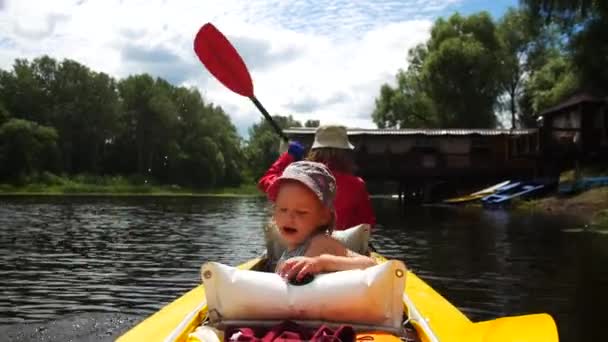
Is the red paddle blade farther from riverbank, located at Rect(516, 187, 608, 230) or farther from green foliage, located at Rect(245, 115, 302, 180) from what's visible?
green foliage, located at Rect(245, 115, 302, 180)

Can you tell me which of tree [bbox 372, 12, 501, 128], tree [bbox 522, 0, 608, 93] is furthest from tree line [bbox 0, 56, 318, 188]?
tree [bbox 522, 0, 608, 93]

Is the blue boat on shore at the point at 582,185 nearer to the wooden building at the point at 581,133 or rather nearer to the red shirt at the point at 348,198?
the wooden building at the point at 581,133

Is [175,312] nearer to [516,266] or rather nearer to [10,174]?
[516,266]

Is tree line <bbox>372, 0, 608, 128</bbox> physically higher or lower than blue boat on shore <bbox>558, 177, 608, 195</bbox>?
higher

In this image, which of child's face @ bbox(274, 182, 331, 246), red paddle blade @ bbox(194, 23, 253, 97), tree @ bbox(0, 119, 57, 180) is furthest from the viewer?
tree @ bbox(0, 119, 57, 180)

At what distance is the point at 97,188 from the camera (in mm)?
58312

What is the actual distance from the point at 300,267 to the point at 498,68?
47.2 m

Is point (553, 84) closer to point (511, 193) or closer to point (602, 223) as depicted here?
point (511, 193)

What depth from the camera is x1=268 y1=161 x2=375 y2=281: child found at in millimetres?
3273

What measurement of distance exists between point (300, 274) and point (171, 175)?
210ft

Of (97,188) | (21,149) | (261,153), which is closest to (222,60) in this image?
(21,149)

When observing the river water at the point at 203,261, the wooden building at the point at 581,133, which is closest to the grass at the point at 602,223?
the river water at the point at 203,261

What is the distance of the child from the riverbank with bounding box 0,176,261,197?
168 feet

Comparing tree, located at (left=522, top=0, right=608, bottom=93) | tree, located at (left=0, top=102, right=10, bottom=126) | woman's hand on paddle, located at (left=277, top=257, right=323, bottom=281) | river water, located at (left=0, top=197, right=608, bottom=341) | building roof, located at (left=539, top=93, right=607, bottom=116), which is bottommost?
river water, located at (left=0, top=197, right=608, bottom=341)
